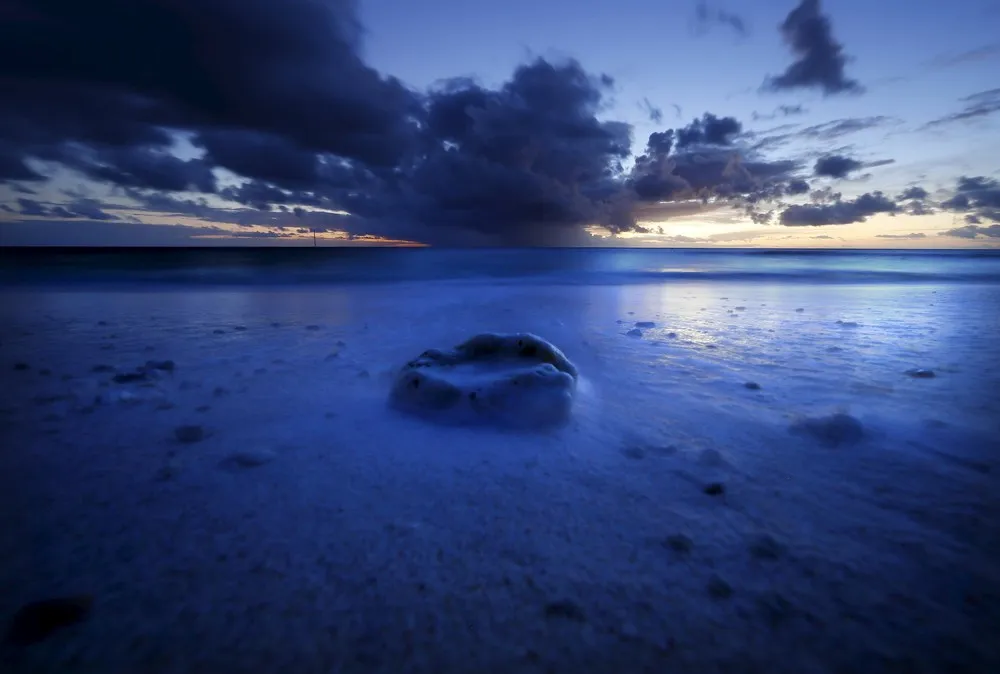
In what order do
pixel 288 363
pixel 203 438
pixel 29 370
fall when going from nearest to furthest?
pixel 203 438
pixel 29 370
pixel 288 363

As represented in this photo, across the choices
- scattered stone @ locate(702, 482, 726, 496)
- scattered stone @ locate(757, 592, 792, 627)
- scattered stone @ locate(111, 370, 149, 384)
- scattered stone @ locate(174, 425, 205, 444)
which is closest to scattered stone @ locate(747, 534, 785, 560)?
scattered stone @ locate(757, 592, 792, 627)

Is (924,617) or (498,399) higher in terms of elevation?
(498,399)

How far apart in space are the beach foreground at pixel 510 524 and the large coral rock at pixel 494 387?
158 millimetres

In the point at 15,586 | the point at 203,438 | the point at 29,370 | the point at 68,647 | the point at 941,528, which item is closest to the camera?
the point at 68,647

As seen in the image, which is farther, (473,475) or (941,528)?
(473,475)

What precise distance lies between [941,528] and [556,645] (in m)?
1.51

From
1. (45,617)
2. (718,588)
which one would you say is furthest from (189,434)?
(718,588)

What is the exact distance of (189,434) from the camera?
7.64 feet

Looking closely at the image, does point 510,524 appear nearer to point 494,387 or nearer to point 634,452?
point 634,452

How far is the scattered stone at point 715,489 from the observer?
1796 mm

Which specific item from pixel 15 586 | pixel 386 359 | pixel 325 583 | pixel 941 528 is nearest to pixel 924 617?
pixel 941 528

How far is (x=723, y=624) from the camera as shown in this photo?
1.18 meters

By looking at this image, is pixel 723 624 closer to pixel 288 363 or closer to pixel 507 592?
pixel 507 592

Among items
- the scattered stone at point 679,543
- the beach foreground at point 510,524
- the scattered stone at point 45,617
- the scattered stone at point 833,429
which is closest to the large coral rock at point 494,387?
the beach foreground at point 510,524
